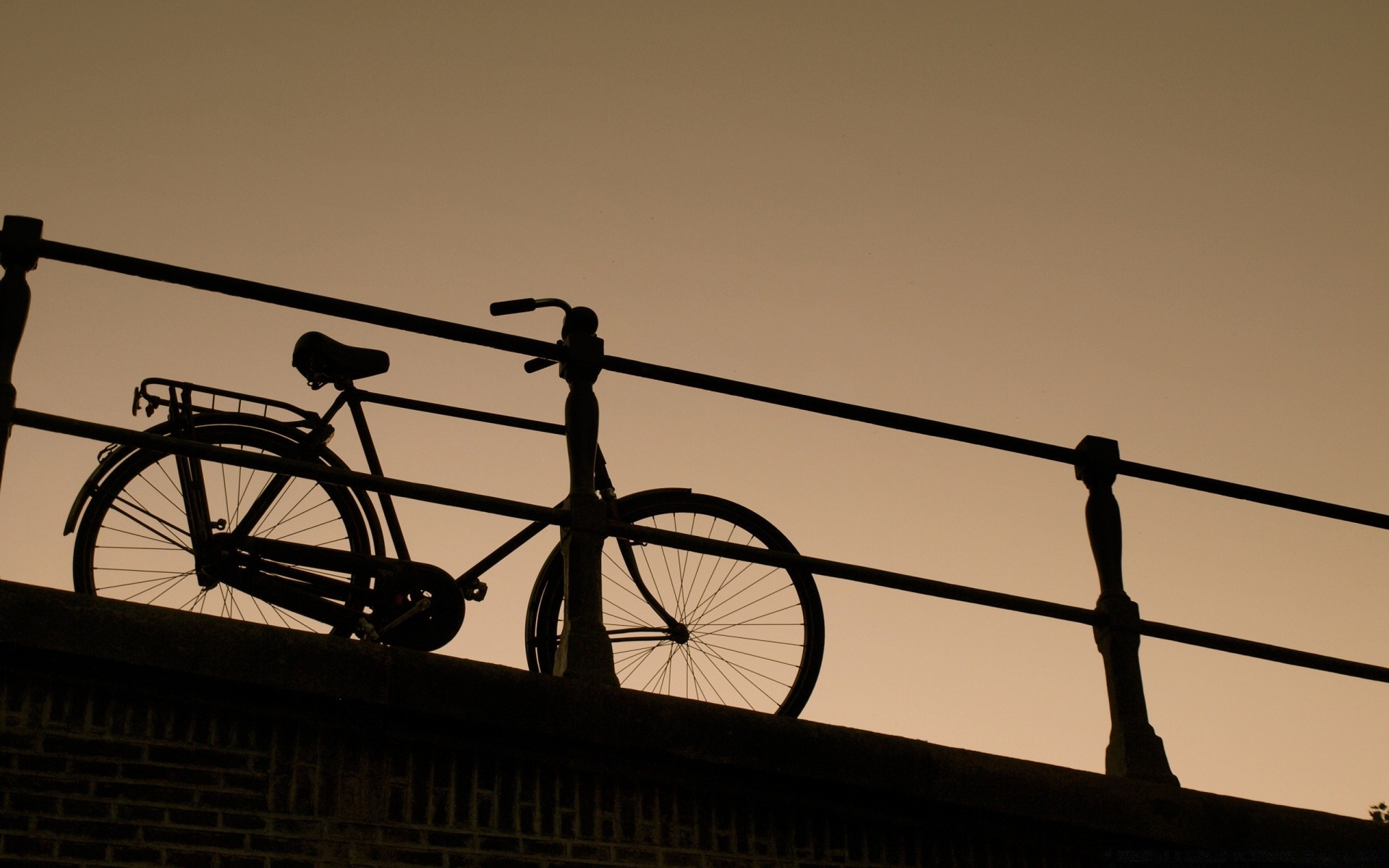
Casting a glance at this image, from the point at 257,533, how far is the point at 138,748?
160 centimetres

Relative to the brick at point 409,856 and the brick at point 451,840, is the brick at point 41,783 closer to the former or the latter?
the brick at point 409,856

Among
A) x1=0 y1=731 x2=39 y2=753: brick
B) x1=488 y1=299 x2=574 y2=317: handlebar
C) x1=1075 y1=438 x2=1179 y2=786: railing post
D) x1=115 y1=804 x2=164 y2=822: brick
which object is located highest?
x1=488 y1=299 x2=574 y2=317: handlebar

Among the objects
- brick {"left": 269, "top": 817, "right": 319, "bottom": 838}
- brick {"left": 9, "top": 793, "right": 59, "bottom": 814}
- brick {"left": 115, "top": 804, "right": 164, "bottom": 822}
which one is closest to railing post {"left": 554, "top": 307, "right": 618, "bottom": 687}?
brick {"left": 269, "top": 817, "right": 319, "bottom": 838}

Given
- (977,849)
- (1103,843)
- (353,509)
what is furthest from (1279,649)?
(353,509)

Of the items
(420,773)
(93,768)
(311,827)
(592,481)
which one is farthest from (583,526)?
(93,768)

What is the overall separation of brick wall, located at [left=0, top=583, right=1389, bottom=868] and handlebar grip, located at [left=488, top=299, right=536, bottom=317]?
7.06 ft

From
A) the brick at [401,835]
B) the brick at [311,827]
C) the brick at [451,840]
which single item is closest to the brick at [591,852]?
the brick at [451,840]

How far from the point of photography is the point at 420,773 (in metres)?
4.18

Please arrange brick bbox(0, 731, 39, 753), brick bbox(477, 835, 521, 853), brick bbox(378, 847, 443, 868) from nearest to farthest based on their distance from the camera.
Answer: brick bbox(0, 731, 39, 753) → brick bbox(378, 847, 443, 868) → brick bbox(477, 835, 521, 853)

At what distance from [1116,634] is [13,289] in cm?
366

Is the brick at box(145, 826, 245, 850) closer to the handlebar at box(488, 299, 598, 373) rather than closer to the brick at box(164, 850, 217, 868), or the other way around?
the brick at box(164, 850, 217, 868)

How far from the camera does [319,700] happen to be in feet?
13.4

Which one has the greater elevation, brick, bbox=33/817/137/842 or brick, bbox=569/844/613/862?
brick, bbox=569/844/613/862

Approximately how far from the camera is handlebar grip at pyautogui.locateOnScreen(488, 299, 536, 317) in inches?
241
